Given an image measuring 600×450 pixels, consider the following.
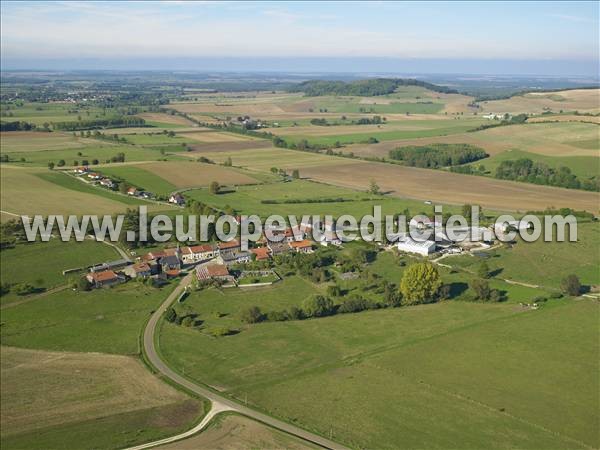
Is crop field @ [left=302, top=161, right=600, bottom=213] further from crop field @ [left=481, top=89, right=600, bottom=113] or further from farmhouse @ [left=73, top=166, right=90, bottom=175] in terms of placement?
crop field @ [left=481, top=89, right=600, bottom=113]

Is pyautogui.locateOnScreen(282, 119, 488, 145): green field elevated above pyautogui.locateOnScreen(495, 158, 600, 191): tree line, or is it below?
above

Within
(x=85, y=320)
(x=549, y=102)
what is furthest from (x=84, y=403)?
(x=549, y=102)

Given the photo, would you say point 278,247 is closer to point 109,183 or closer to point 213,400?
point 213,400

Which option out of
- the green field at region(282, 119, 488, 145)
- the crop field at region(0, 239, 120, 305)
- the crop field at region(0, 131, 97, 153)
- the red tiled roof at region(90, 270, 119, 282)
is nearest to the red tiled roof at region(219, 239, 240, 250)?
the crop field at region(0, 239, 120, 305)

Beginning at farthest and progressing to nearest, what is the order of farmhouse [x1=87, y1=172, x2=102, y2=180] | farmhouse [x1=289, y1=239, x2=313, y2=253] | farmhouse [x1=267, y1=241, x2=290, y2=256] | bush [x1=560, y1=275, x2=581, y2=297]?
farmhouse [x1=87, y1=172, x2=102, y2=180], farmhouse [x1=289, y1=239, x2=313, y2=253], farmhouse [x1=267, y1=241, x2=290, y2=256], bush [x1=560, y1=275, x2=581, y2=297]

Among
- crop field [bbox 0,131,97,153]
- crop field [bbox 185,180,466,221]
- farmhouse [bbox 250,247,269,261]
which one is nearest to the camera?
farmhouse [bbox 250,247,269,261]

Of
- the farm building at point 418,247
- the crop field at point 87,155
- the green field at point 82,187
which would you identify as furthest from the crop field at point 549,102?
the green field at point 82,187

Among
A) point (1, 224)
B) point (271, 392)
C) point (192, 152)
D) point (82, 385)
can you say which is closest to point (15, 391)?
point (82, 385)

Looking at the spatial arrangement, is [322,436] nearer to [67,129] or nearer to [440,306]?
[440,306]
